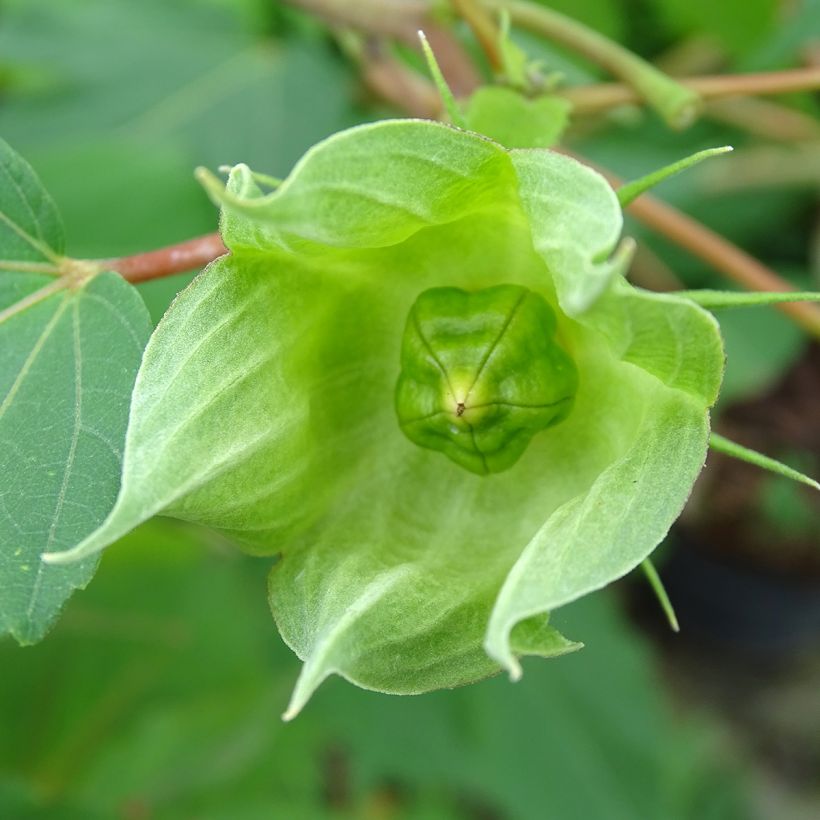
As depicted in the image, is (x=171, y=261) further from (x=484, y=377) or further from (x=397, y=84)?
(x=397, y=84)

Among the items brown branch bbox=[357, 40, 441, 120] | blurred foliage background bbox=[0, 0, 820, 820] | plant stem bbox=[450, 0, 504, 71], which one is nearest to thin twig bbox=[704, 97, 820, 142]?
blurred foliage background bbox=[0, 0, 820, 820]

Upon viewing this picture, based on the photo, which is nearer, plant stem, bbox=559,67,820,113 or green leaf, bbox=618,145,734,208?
green leaf, bbox=618,145,734,208

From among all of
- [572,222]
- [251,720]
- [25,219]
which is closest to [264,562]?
[251,720]

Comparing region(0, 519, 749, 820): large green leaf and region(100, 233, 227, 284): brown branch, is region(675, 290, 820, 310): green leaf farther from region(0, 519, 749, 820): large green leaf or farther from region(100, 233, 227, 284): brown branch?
region(0, 519, 749, 820): large green leaf

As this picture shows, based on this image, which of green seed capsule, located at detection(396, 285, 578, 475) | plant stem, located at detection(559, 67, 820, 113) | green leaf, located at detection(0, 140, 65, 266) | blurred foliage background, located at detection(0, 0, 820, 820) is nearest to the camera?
green seed capsule, located at detection(396, 285, 578, 475)

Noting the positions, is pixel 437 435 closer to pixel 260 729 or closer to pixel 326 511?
pixel 326 511

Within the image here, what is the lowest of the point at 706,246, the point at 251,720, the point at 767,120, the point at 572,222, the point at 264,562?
the point at 251,720

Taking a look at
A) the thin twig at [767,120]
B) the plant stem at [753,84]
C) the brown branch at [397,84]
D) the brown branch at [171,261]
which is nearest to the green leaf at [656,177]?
the brown branch at [171,261]
